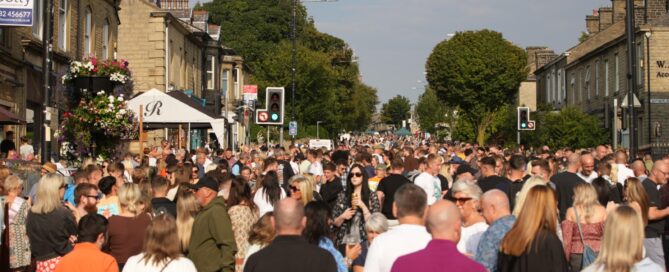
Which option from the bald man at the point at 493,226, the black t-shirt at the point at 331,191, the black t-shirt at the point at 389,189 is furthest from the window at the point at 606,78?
the bald man at the point at 493,226

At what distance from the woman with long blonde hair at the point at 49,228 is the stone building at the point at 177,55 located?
24674 millimetres

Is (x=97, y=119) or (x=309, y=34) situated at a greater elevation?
(x=309, y=34)

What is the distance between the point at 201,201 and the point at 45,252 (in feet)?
5.66

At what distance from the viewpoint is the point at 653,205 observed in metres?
12.2

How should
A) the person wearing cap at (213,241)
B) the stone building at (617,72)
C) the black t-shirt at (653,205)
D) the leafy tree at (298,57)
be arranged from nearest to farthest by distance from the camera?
the person wearing cap at (213,241)
the black t-shirt at (653,205)
the stone building at (617,72)
the leafy tree at (298,57)

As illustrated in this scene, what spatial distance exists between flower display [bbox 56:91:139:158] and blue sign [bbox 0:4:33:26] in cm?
276

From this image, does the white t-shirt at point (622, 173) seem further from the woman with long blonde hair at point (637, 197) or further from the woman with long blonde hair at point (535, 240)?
the woman with long blonde hair at point (535, 240)

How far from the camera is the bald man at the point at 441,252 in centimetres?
593

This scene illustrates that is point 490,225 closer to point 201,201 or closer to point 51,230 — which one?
point 201,201

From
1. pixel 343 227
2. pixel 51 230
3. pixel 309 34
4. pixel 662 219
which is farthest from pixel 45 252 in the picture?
pixel 309 34

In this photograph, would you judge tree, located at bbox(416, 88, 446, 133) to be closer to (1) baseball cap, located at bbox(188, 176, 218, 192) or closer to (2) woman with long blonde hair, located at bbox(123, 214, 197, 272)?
(1) baseball cap, located at bbox(188, 176, 218, 192)

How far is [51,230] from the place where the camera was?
10586mm

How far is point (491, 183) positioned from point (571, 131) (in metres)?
28.1

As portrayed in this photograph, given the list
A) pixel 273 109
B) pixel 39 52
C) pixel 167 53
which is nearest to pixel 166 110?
pixel 273 109
